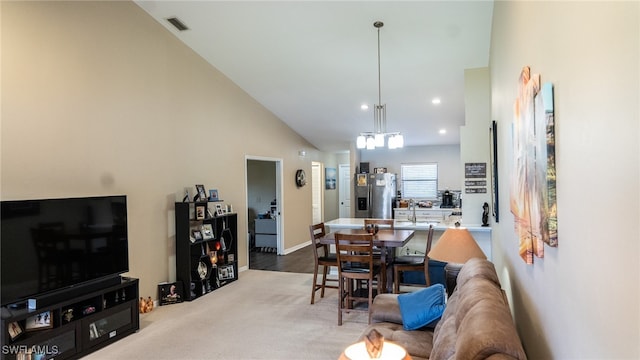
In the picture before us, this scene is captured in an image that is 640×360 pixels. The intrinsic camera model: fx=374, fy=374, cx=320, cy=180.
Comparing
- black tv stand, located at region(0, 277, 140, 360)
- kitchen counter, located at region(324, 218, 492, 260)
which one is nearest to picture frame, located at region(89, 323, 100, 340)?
black tv stand, located at region(0, 277, 140, 360)

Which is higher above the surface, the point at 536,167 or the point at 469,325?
the point at 536,167

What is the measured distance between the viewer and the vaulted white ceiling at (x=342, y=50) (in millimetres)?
4008

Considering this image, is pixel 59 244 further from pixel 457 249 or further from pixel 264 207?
pixel 264 207

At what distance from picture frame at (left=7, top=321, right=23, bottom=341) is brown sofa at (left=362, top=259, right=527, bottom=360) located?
2.68 meters

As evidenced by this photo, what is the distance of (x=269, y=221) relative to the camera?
7.95 metres

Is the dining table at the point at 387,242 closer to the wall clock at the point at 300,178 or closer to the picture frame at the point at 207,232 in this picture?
the picture frame at the point at 207,232

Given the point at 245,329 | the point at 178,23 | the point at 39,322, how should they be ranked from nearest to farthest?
the point at 39,322 < the point at 245,329 < the point at 178,23

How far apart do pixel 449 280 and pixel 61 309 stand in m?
3.28

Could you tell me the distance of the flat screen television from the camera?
2852mm

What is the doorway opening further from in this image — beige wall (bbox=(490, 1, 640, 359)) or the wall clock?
beige wall (bbox=(490, 1, 640, 359))

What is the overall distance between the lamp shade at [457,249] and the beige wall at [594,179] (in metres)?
1.36

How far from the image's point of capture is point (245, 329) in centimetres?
375

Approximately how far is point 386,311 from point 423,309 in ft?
1.06

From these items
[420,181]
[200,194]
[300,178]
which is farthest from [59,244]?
[420,181]
